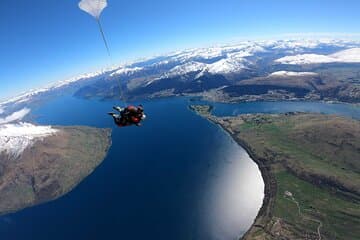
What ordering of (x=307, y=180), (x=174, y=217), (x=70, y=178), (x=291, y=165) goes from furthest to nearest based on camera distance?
1. (x=70, y=178)
2. (x=291, y=165)
3. (x=307, y=180)
4. (x=174, y=217)

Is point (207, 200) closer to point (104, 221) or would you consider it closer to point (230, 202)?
point (230, 202)

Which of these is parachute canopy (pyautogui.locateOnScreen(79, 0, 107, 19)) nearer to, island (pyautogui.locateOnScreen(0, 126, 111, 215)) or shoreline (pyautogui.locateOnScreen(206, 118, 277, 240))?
shoreline (pyautogui.locateOnScreen(206, 118, 277, 240))

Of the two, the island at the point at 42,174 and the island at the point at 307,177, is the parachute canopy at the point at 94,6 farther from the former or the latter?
the island at the point at 42,174

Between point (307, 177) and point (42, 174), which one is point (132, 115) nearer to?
point (307, 177)

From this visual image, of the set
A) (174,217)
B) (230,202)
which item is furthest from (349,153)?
(174,217)

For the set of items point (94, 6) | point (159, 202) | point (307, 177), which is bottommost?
point (307, 177)

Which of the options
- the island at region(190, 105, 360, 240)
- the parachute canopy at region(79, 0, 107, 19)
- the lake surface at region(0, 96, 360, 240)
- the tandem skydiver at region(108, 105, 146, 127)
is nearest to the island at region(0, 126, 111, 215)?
the lake surface at region(0, 96, 360, 240)

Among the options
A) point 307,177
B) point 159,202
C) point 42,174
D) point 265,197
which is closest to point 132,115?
point 265,197
